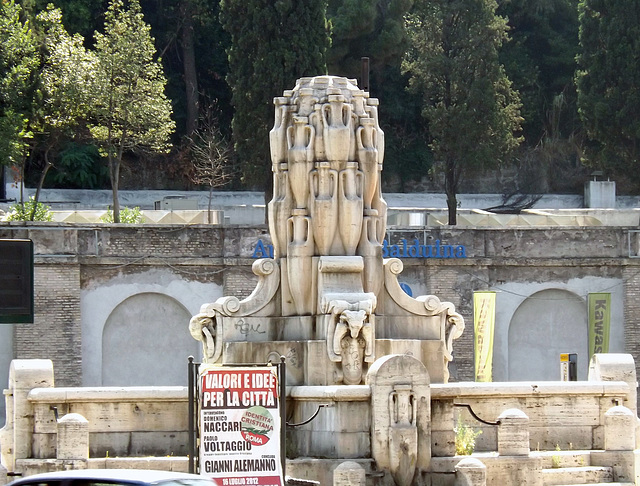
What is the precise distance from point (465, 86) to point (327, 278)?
81.4 feet

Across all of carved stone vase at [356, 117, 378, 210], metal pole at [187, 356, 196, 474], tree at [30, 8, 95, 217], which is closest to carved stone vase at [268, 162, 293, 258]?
carved stone vase at [356, 117, 378, 210]

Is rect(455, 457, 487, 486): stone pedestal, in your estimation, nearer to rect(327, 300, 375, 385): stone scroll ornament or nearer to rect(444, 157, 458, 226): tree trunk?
rect(327, 300, 375, 385): stone scroll ornament

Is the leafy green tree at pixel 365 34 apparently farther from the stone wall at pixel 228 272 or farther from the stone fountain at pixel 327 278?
the stone fountain at pixel 327 278

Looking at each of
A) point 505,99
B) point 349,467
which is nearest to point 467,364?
point 505,99

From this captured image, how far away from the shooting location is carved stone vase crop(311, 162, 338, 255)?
83.9 ft

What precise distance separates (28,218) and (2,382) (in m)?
4.47

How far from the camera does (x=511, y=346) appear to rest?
44.8 m

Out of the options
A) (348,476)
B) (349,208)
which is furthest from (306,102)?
(348,476)

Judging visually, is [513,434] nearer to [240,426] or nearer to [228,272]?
[240,426]

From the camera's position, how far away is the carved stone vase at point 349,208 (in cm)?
2562

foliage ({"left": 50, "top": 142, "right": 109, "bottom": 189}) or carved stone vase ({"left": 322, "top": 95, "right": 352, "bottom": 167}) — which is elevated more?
foliage ({"left": 50, "top": 142, "right": 109, "bottom": 189})

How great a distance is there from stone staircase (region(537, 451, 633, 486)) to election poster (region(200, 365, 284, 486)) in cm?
417

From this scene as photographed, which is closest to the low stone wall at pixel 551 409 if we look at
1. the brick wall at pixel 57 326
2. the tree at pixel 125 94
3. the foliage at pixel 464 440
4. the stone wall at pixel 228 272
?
the foliage at pixel 464 440

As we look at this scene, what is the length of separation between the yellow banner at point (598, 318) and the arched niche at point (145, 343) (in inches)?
410
